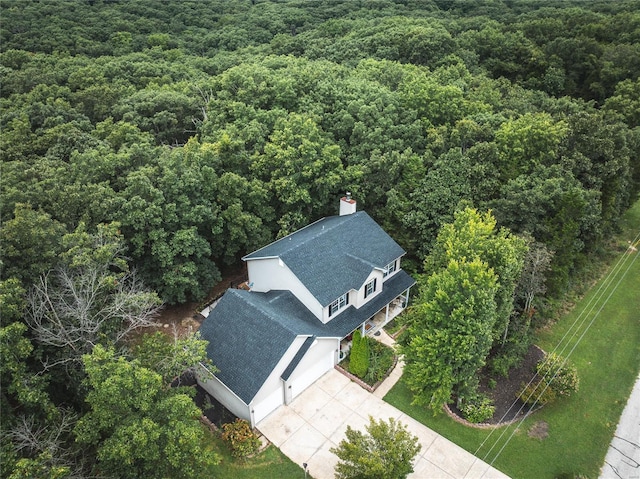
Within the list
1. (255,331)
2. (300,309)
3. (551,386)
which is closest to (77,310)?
(255,331)

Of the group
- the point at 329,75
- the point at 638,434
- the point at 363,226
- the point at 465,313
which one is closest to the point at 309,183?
the point at 363,226

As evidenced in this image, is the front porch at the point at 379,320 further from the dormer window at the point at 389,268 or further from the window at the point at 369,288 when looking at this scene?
the dormer window at the point at 389,268

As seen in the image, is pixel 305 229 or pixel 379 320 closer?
pixel 379 320

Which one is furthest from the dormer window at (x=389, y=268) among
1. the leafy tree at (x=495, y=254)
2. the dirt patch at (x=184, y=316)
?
the dirt patch at (x=184, y=316)

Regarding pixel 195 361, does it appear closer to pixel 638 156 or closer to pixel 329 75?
pixel 329 75

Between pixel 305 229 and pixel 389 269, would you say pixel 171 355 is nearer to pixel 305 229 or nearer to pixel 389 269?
pixel 305 229
